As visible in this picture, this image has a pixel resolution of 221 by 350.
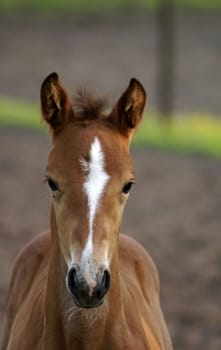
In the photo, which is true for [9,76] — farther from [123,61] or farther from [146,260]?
[146,260]

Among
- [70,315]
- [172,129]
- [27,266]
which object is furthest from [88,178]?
[172,129]

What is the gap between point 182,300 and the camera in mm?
9719

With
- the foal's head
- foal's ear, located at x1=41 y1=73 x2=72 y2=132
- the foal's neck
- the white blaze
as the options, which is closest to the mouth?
the foal's head

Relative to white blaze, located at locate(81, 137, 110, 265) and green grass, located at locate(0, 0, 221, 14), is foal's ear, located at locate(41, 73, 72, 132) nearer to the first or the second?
white blaze, located at locate(81, 137, 110, 265)

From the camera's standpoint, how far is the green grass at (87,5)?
97.4ft

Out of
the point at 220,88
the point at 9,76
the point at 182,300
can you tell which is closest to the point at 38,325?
the point at 182,300

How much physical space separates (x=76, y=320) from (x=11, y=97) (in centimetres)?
1643

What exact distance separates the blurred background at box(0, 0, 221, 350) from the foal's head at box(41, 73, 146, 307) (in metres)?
0.23

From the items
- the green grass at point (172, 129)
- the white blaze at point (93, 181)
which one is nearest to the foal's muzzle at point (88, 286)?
the white blaze at point (93, 181)

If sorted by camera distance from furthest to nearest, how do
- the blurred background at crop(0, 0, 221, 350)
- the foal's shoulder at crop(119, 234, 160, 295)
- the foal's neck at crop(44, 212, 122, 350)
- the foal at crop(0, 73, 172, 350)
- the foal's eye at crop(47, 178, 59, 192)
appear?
the blurred background at crop(0, 0, 221, 350), the foal's shoulder at crop(119, 234, 160, 295), the foal's neck at crop(44, 212, 122, 350), the foal's eye at crop(47, 178, 59, 192), the foal at crop(0, 73, 172, 350)

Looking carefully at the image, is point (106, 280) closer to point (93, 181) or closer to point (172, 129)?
point (93, 181)

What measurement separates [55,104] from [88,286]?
1.05 m

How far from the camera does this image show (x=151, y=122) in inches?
725

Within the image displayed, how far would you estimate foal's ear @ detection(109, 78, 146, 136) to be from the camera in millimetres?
5246
